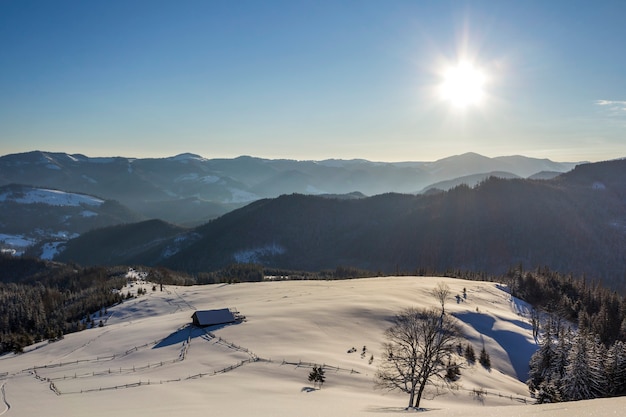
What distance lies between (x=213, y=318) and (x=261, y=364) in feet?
77.8

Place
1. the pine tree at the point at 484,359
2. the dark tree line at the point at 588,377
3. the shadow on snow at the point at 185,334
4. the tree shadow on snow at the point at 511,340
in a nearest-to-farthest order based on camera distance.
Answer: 1. the dark tree line at the point at 588,377
2. the shadow on snow at the point at 185,334
3. the pine tree at the point at 484,359
4. the tree shadow on snow at the point at 511,340

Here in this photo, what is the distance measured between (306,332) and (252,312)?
1707cm

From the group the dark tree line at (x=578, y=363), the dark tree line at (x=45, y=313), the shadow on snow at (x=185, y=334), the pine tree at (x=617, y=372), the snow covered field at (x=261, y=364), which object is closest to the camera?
the snow covered field at (x=261, y=364)

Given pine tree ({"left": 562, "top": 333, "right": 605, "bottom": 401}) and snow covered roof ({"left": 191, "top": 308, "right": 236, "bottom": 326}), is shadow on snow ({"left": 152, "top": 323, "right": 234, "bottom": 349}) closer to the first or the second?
snow covered roof ({"left": 191, "top": 308, "right": 236, "bottom": 326})

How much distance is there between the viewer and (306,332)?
6344cm

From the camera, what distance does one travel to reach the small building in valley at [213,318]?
223 ft

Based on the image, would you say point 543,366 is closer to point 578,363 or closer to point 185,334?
point 578,363

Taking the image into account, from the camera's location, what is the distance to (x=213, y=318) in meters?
69.1

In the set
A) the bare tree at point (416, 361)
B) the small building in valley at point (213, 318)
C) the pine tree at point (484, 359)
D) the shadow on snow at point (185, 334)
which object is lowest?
the pine tree at point (484, 359)

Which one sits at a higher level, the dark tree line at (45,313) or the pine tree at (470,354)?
the pine tree at (470,354)

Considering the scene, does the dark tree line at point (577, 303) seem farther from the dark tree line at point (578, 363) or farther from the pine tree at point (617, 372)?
the pine tree at point (617, 372)

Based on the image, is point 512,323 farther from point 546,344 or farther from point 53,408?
point 53,408

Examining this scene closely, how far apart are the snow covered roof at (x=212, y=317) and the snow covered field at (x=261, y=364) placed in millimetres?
2123

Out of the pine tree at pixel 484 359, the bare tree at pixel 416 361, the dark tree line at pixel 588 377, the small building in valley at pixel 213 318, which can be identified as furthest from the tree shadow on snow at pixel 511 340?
the small building in valley at pixel 213 318
